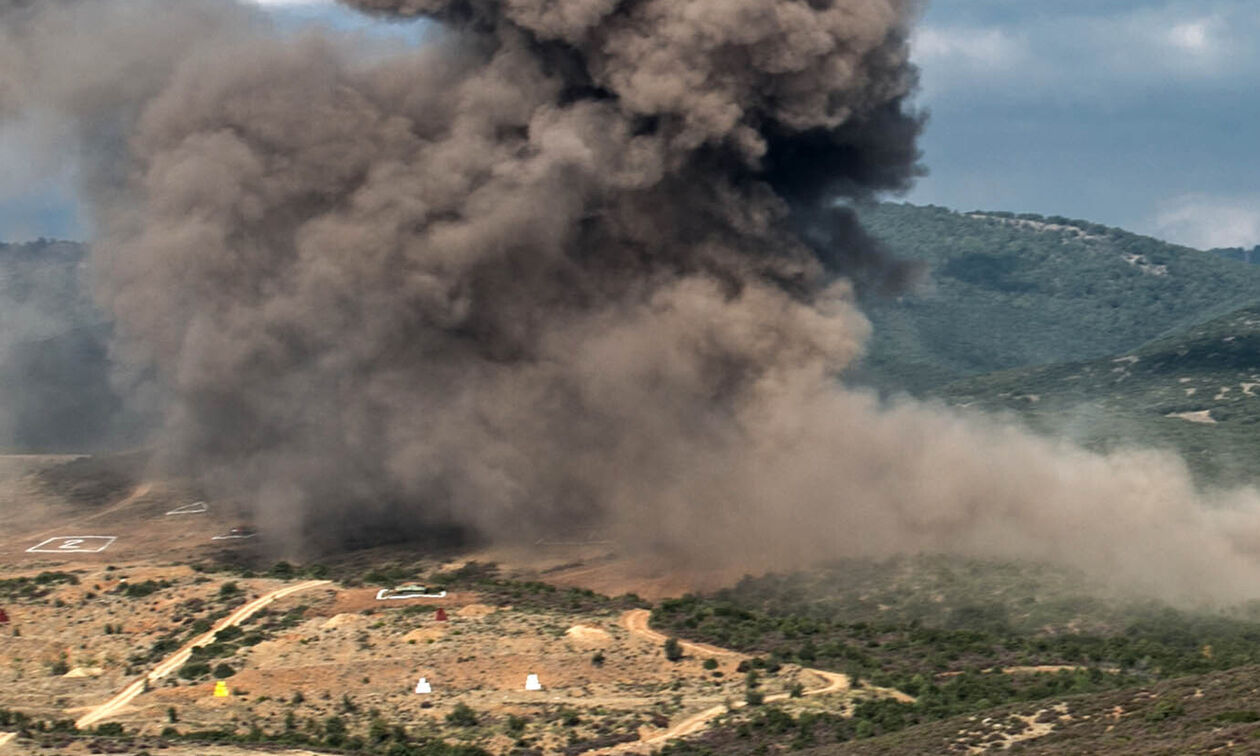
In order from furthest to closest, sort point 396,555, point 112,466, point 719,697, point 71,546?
point 112,466
point 71,546
point 396,555
point 719,697

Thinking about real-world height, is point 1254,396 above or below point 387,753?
above

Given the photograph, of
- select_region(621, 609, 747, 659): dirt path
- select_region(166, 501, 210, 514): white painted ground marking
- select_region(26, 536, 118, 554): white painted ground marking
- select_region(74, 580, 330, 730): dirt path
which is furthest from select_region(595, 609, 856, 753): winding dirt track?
select_region(166, 501, 210, 514): white painted ground marking

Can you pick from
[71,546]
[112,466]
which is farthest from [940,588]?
[112,466]

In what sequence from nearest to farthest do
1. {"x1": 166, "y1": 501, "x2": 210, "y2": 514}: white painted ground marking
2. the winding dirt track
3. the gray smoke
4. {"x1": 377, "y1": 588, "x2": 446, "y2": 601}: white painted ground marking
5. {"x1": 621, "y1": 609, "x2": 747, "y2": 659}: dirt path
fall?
the winding dirt track, {"x1": 621, "y1": 609, "x2": 747, "y2": 659}: dirt path, {"x1": 377, "y1": 588, "x2": 446, "y2": 601}: white painted ground marking, {"x1": 166, "y1": 501, "x2": 210, "y2": 514}: white painted ground marking, the gray smoke

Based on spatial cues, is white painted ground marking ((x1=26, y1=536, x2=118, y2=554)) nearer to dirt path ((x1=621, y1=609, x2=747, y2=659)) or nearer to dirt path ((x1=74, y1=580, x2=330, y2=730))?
dirt path ((x1=74, y1=580, x2=330, y2=730))

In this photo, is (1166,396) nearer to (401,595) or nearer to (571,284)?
(571,284)

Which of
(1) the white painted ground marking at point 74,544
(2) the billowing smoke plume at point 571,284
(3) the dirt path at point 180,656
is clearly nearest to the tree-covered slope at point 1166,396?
(2) the billowing smoke plume at point 571,284

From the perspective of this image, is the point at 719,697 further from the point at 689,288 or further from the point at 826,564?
the point at 689,288
